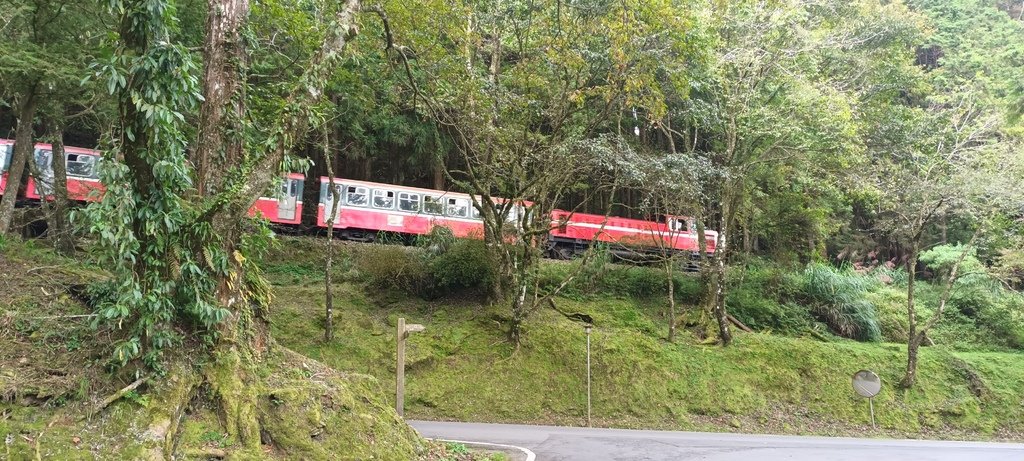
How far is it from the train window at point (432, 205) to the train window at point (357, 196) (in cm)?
203

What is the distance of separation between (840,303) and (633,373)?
907cm

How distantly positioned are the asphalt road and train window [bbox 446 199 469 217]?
1063 centimetres

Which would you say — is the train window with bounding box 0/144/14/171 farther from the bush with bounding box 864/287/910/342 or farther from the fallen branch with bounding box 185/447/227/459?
the bush with bounding box 864/287/910/342

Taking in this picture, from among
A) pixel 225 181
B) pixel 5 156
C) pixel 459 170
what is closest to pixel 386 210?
pixel 459 170

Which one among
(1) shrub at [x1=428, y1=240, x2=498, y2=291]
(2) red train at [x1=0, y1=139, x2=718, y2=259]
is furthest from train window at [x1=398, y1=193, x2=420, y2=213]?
(1) shrub at [x1=428, y1=240, x2=498, y2=291]

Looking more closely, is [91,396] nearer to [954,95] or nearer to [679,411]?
[679,411]

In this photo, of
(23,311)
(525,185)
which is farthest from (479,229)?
(23,311)

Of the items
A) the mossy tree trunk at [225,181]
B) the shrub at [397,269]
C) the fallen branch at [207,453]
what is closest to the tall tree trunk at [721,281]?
the shrub at [397,269]

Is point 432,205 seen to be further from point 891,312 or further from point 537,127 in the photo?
point 891,312

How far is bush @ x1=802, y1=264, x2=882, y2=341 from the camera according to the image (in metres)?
18.2

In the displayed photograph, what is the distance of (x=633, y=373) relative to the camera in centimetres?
1376

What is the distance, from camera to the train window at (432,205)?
18.9m

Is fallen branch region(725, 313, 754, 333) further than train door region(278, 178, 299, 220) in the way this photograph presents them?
No

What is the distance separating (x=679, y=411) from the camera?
43.6ft
